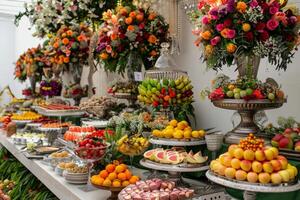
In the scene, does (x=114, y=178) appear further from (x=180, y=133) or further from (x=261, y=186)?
(x=261, y=186)

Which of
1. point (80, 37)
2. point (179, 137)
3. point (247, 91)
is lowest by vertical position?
point (179, 137)

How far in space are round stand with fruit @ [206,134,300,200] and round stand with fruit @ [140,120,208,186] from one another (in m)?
0.39

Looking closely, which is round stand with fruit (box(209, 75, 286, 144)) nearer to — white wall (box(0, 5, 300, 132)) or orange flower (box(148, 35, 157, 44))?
white wall (box(0, 5, 300, 132))

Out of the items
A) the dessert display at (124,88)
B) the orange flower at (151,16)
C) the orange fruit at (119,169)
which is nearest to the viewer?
the orange fruit at (119,169)

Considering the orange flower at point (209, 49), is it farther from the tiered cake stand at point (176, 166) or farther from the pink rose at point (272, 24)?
the tiered cake stand at point (176, 166)

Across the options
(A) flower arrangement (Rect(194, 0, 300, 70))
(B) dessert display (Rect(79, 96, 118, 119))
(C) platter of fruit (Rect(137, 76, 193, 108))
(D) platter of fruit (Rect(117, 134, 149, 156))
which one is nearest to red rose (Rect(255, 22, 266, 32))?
(A) flower arrangement (Rect(194, 0, 300, 70))

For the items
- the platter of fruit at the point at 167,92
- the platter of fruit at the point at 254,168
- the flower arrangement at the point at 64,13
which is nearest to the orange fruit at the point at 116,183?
the platter of fruit at the point at 254,168

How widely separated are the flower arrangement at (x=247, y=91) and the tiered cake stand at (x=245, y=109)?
0.9 inches

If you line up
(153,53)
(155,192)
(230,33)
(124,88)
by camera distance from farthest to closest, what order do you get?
(124,88), (153,53), (230,33), (155,192)

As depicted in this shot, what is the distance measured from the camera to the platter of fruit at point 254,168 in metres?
1.65

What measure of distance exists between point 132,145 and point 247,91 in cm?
87

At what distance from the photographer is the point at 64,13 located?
4.57 m

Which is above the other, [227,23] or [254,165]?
[227,23]

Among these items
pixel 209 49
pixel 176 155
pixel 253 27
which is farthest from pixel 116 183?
pixel 253 27
